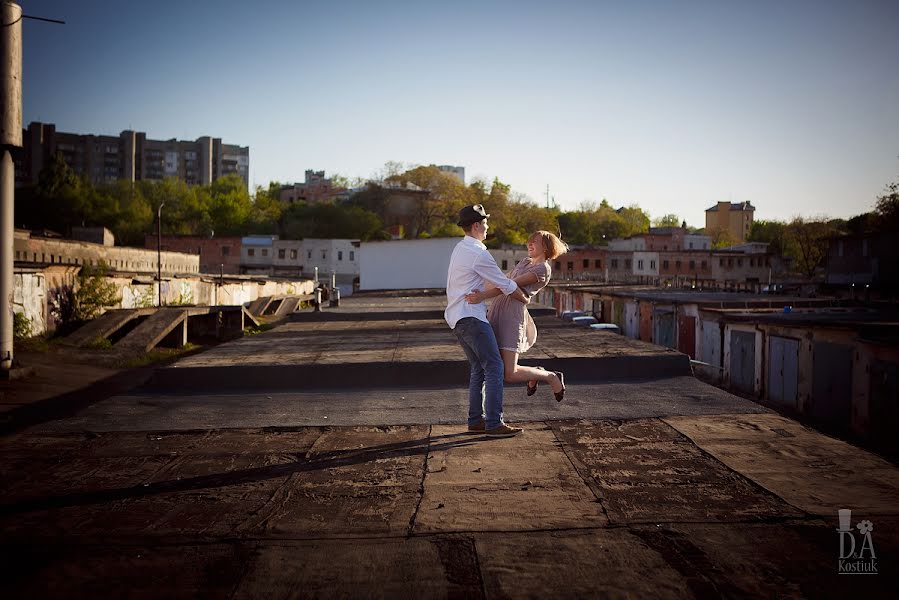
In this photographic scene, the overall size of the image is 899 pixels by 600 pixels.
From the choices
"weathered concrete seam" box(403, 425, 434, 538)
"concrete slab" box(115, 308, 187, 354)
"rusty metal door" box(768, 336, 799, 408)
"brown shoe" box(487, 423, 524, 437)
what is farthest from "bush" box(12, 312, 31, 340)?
"rusty metal door" box(768, 336, 799, 408)

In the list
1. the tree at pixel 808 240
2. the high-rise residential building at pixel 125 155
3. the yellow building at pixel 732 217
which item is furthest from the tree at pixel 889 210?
the high-rise residential building at pixel 125 155

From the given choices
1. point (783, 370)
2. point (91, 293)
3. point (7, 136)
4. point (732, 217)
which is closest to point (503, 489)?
point (7, 136)

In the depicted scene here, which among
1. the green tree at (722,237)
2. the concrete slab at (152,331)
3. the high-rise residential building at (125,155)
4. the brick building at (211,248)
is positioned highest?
the high-rise residential building at (125,155)

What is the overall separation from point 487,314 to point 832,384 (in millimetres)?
11587

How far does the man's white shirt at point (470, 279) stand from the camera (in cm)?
514

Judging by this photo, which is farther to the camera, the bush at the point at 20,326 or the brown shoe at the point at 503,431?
the bush at the point at 20,326

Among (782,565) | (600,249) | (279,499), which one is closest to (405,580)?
(279,499)

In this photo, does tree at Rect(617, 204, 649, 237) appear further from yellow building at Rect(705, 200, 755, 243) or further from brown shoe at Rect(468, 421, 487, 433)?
brown shoe at Rect(468, 421, 487, 433)

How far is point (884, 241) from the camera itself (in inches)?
1837

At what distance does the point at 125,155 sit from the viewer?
413 ft

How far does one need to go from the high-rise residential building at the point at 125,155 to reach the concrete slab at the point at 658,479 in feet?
408

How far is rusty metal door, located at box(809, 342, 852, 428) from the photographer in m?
13.6

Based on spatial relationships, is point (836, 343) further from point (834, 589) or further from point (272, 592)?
point (272, 592)

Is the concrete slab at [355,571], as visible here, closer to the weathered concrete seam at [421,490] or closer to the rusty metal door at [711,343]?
the weathered concrete seam at [421,490]
